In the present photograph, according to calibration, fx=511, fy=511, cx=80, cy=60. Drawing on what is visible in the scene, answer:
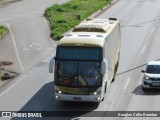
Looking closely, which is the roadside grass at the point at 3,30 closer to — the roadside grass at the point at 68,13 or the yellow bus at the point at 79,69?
the roadside grass at the point at 68,13

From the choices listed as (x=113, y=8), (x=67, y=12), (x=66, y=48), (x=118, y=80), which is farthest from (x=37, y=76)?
(x=113, y=8)

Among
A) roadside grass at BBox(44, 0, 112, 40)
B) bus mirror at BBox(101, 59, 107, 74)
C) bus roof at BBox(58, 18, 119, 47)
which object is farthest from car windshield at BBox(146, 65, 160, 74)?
roadside grass at BBox(44, 0, 112, 40)

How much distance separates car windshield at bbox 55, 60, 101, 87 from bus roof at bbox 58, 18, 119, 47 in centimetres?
100

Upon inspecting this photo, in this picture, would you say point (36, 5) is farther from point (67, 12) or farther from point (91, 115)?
point (91, 115)

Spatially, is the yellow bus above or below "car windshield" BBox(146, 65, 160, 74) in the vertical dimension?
above

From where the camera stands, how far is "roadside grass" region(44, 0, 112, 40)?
4997cm

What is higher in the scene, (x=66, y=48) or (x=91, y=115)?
(x=66, y=48)

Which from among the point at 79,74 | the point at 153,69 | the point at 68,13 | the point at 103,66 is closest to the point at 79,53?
the point at 79,74

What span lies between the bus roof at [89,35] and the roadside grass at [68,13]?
17.2 meters

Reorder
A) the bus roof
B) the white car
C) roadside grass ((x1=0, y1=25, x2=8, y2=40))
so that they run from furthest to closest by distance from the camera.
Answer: roadside grass ((x1=0, y1=25, x2=8, y2=40)) → the white car → the bus roof

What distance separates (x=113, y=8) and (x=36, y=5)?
460 inches

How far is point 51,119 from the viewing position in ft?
77.6

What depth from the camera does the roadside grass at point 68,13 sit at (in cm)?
4997

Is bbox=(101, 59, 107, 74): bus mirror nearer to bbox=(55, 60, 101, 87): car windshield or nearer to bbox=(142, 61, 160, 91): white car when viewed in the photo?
bbox=(55, 60, 101, 87): car windshield
